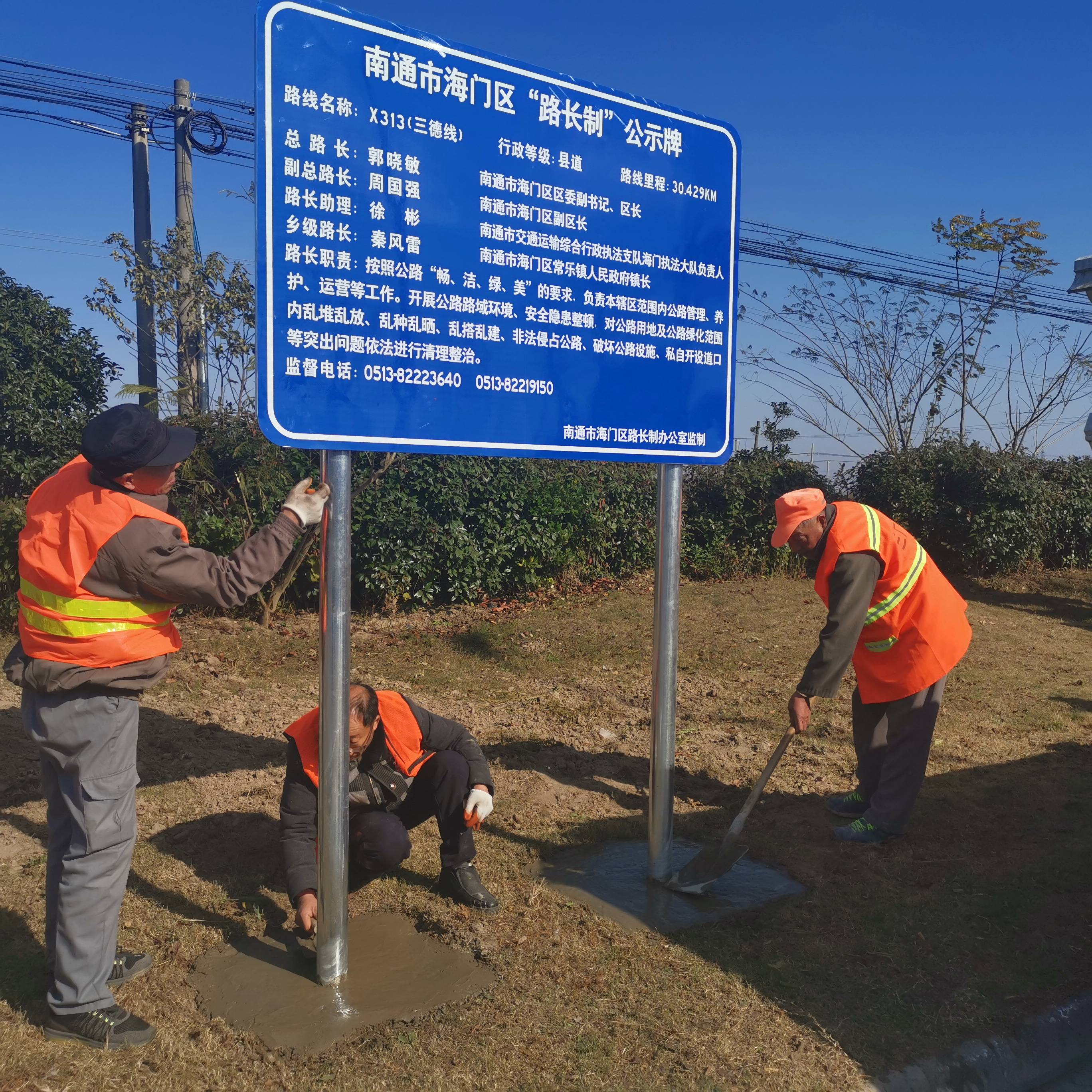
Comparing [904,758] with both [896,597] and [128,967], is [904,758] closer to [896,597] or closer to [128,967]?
[896,597]

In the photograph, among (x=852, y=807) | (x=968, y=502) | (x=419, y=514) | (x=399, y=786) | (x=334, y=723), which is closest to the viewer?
(x=334, y=723)

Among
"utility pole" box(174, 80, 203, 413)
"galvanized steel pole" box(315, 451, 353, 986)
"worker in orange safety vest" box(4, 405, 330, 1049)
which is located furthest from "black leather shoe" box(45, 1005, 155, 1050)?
"utility pole" box(174, 80, 203, 413)

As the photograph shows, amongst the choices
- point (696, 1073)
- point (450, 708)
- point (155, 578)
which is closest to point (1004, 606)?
point (450, 708)

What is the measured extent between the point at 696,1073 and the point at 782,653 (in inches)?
226

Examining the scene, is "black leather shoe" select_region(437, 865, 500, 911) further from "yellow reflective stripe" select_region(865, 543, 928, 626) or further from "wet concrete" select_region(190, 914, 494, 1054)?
"yellow reflective stripe" select_region(865, 543, 928, 626)

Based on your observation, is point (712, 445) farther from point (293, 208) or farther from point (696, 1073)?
point (696, 1073)

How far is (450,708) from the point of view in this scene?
21.0 ft

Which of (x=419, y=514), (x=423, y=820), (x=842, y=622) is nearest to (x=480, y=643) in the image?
(x=419, y=514)

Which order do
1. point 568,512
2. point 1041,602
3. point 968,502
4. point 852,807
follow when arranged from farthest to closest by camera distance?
point 968,502
point 1041,602
point 568,512
point 852,807

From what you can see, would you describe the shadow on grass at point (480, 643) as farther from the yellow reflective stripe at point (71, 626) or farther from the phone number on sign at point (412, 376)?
the yellow reflective stripe at point (71, 626)

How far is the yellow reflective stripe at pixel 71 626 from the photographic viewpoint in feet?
8.71

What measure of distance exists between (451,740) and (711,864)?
1.20 meters

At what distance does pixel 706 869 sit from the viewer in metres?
3.90

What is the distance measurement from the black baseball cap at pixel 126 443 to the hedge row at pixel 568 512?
207 inches
